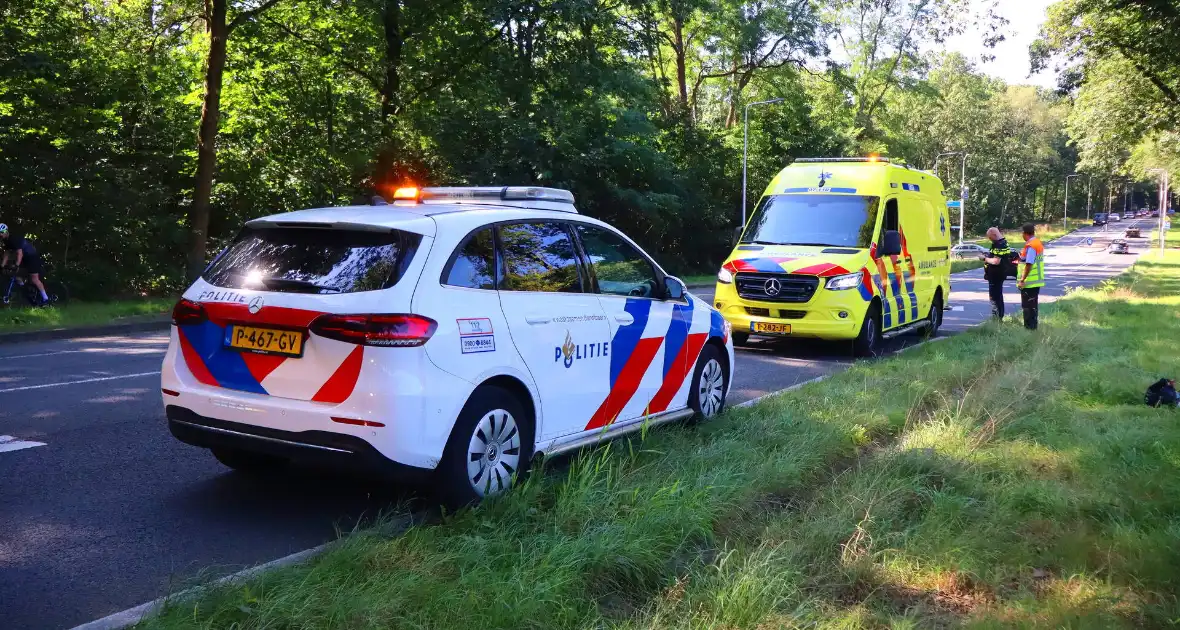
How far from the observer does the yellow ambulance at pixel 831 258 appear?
11648 mm

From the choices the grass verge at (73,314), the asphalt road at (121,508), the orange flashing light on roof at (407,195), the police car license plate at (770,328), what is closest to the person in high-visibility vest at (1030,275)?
the police car license plate at (770,328)

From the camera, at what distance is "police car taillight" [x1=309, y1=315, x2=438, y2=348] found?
14.8 ft

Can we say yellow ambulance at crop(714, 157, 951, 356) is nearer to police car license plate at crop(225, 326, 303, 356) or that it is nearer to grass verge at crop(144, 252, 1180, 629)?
grass verge at crop(144, 252, 1180, 629)

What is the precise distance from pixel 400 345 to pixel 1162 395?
6.81 m

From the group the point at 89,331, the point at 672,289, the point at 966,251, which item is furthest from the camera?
the point at 966,251

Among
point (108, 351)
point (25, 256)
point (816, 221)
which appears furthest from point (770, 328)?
point (25, 256)

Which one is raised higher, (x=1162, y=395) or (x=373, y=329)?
(x=373, y=329)

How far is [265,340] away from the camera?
4734 millimetres

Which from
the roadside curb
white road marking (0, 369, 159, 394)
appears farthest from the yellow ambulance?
the roadside curb

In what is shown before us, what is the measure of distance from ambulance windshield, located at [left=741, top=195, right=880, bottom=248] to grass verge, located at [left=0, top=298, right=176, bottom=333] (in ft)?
34.4

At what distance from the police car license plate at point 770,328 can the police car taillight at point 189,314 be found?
26.7 ft

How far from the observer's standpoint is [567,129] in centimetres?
2777

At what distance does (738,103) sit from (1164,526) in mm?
41799

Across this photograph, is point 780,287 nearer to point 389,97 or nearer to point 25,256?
point 25,256
